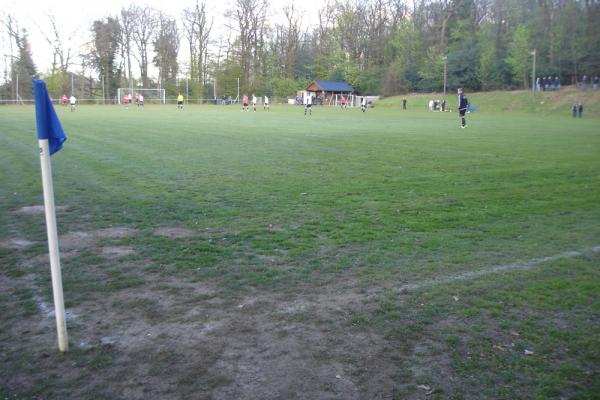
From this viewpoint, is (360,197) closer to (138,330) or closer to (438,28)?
(138,330)

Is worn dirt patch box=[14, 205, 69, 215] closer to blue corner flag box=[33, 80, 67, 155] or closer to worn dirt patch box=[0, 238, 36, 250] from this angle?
worn dirt patch box=[0, 238, 36, 250]

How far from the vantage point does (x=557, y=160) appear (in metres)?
14.6

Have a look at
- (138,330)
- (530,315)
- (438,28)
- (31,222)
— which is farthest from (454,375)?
(438,28)

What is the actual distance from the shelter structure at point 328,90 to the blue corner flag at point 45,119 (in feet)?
267

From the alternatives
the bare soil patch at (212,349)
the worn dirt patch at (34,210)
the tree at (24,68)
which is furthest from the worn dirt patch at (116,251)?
the tree at (24,68)

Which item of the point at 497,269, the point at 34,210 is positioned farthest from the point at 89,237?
the point at 497,269

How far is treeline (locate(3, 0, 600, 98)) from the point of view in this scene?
68.2 meters

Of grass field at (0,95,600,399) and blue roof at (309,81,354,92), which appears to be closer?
grass field at (0,95,600,399)

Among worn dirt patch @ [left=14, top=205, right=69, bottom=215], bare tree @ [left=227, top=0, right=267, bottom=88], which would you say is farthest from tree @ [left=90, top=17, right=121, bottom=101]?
worn dirt patch @ [left=14, top=205, right=69, bottom=215]

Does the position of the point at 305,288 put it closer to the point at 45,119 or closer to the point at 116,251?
the point at 116,251

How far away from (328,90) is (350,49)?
44.8ft

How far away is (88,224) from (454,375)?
19.1 ft

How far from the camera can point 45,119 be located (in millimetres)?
3881

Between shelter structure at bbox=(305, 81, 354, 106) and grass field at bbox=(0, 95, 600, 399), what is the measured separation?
247ft
